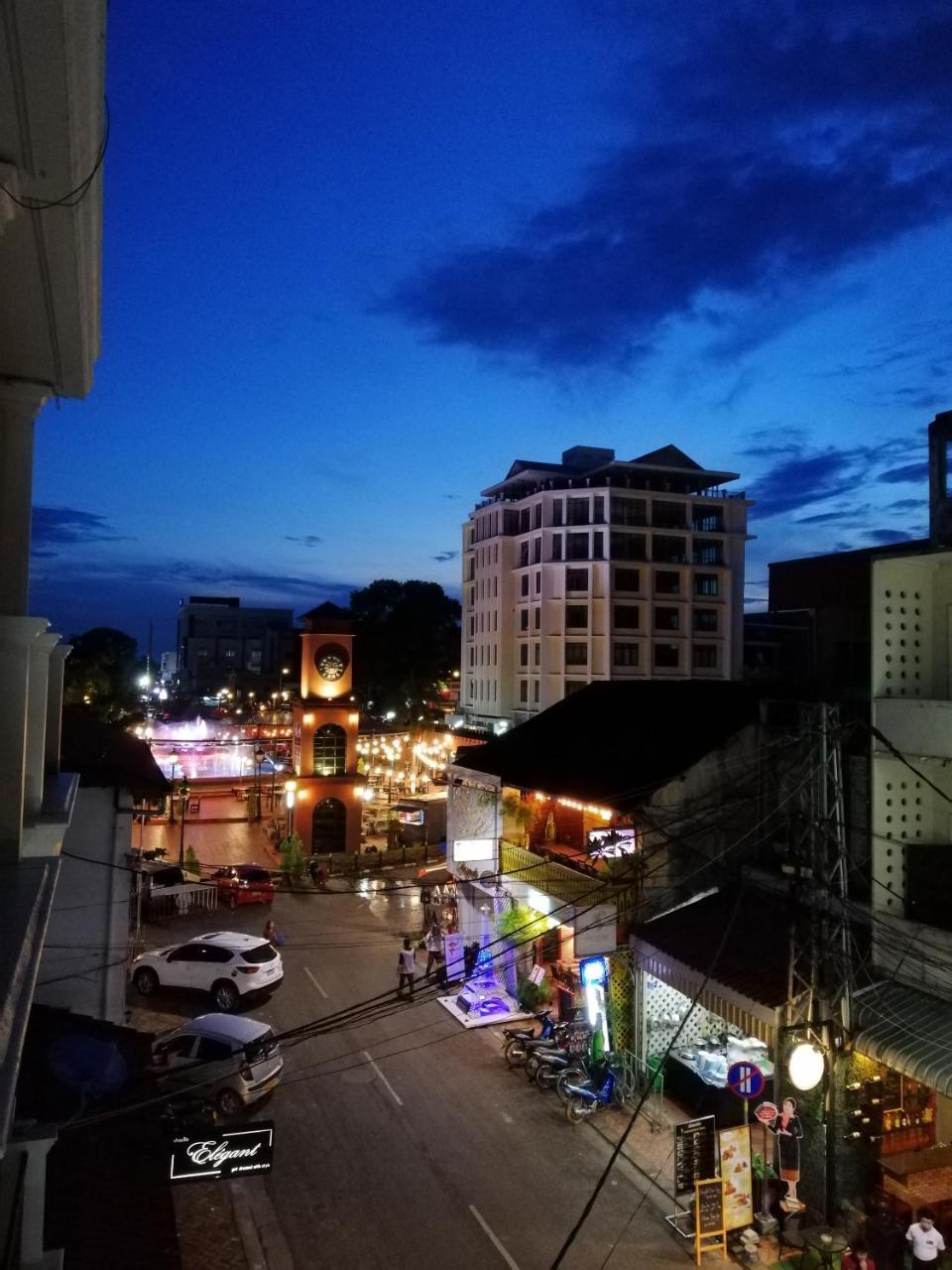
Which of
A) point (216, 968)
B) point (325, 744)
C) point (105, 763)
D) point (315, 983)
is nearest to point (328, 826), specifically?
point (325, 744)

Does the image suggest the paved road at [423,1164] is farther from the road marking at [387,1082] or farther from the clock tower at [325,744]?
the clock tower at [325,744]

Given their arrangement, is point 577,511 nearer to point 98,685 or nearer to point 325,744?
point 325,744

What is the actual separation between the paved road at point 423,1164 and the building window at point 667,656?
3308cm

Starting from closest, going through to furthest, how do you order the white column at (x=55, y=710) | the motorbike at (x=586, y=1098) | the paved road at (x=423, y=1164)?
the white column at (x=55, y=710) → the paved road at (x=423, y=1164) → the motorbike at (x=586, y=1098)

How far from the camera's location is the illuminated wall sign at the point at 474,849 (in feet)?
73.1

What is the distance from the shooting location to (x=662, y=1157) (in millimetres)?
14109

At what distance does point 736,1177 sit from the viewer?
11.6m

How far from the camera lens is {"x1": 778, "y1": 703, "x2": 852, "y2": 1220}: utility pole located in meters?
10.7

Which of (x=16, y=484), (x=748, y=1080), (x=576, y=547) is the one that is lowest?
(x=748, y=1080)

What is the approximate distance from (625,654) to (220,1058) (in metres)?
38.0

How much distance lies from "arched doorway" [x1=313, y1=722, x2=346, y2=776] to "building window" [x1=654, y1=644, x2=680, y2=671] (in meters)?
22.2

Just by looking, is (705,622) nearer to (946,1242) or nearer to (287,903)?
(287,903)

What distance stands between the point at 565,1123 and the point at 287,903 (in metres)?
17.9

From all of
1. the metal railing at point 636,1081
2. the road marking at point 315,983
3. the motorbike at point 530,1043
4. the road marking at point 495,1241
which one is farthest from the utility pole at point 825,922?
the road marking at point 315,983
